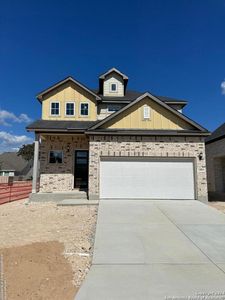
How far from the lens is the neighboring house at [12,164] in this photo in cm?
4709

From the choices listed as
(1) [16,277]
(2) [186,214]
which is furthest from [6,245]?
(2) [186,214]

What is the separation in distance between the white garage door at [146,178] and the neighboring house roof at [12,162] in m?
40.5

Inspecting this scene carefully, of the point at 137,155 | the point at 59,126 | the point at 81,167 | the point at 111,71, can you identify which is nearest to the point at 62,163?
the point at 81,167

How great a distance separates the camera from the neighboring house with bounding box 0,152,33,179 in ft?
155

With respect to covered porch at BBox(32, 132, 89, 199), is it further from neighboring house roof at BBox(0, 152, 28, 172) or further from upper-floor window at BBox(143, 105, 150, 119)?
neighboring house roof at BBox(0, 152, 28, 172)

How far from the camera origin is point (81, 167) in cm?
1541

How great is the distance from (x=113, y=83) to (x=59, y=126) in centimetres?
635

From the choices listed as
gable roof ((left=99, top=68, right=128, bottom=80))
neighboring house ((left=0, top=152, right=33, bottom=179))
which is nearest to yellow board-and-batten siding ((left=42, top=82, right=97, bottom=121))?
Answer: gable roof ((left=99, top=68, right=128, bottom=80))

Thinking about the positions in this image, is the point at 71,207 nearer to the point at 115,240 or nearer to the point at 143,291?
the point at 115,240

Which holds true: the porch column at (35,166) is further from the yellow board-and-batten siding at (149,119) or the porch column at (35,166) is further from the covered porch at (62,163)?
the yellow board-and-batten siding at (149,119)

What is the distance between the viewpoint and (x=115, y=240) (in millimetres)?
6184

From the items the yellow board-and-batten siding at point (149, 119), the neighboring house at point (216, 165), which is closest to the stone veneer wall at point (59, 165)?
the yellow board-and-batten siding at point (149, 119)

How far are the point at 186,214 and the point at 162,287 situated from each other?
6.04 m

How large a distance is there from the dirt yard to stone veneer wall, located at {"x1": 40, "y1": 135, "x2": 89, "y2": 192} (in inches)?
203
